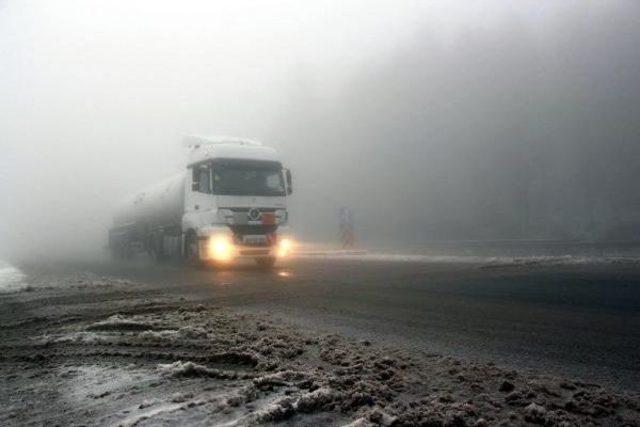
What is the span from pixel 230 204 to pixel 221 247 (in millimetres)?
1173

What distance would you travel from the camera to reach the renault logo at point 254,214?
14352 millimetres

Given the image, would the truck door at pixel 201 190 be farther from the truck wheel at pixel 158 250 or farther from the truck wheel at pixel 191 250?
the truck wheel at pixel 158 250

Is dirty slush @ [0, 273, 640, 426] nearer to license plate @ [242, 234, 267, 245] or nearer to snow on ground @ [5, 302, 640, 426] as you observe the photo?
snow on ground @ [5, 302, 640, 426]

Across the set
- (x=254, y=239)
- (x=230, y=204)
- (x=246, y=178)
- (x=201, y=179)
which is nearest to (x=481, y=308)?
(x=254, y=239)

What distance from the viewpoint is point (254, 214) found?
47.3ft

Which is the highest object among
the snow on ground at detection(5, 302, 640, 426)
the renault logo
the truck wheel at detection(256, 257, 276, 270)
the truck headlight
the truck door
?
the truck door

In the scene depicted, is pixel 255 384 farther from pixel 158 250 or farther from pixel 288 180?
pixel 158 250

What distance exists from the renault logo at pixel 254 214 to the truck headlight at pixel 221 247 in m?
0.80

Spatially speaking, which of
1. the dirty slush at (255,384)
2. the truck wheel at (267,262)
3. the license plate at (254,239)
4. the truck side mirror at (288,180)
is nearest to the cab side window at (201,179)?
the license plate at (254,239)

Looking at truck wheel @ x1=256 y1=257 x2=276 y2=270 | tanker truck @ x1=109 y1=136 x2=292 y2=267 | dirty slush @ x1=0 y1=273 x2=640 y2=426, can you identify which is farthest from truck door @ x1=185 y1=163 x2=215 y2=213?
dirty slush @ x1=0 y1=273 x2=640 y2=426

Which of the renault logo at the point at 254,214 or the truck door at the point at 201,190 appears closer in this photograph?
the renault logo at the point at 254,214

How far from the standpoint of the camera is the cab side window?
14.6 meters

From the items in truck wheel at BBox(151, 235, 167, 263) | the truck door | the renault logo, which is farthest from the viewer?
truck wheel at BBox(151, 235, 167, 263)

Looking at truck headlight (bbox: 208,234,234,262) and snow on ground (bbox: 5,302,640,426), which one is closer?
snow on ground (bbox: 5,302,640,426)
